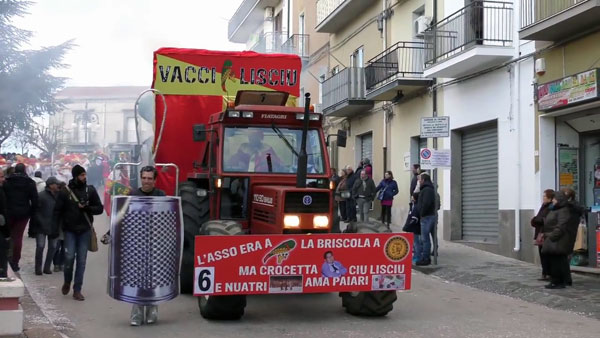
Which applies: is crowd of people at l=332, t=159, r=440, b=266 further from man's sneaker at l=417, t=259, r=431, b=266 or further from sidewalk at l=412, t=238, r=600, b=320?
sidewalk at l=412, t=238, r=600, b=320

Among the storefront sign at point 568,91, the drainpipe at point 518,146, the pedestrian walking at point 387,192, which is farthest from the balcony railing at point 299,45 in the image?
the storefront sign at point 568,91

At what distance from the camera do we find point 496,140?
1617 cm

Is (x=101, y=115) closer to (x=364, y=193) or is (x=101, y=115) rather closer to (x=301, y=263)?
(x=364, y=193)

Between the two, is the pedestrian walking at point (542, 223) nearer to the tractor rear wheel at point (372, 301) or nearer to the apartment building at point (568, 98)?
the apartment building at point (568, 98)

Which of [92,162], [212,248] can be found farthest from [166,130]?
[92,162]

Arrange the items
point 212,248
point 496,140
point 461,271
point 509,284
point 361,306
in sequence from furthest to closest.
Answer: point 496,140, point 461,271, point 509,284, point 361,306, point 212,248

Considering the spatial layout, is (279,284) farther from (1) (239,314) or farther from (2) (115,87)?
(2) (115,87)

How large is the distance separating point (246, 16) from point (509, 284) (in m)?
27.4

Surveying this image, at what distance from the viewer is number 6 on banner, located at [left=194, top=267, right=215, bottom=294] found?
7.71m

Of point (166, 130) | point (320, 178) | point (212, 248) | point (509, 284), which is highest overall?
point (166, 130)

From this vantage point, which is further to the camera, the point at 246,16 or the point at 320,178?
the point at 246,16

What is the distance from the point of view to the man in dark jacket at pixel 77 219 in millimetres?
9523

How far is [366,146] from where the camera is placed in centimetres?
2427

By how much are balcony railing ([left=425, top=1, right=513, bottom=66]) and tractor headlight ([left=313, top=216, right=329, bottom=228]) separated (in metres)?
7.72
